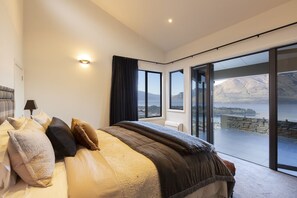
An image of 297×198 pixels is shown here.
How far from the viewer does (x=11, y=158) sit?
1.00 metres

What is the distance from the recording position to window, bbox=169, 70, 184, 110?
467cm

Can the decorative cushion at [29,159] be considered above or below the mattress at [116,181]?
above

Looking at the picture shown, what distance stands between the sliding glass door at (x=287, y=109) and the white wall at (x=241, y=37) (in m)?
0.26

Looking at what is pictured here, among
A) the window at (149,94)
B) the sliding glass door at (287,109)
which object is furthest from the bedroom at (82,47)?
the window at (149,94)

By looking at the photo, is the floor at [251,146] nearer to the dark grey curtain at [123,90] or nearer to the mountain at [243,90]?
the mountain at [243,90]

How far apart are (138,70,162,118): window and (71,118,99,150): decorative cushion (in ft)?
9.84

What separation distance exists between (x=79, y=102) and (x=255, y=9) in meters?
3.99

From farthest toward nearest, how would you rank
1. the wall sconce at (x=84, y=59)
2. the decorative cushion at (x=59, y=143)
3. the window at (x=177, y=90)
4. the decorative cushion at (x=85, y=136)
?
the window at (x=177, y=90) < the wall sconce at (x=84, y=59) < the decorative cushion at (x=85, y=136) < the decorative cushion at (x=59, y=143)

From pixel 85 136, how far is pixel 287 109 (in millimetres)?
3150

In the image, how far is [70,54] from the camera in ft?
11.9

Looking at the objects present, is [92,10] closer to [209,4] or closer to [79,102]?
[79,102]

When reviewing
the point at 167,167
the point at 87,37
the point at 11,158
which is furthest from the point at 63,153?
the point at 87,37

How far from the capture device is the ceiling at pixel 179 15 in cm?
281

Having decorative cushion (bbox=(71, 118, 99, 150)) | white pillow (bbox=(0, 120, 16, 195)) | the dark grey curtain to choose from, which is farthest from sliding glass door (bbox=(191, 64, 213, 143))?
white pillow (bbox=(0, 120, 16, 195))
